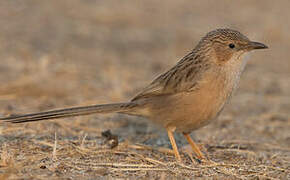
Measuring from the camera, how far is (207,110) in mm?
5668

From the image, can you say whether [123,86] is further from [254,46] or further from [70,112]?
[254,46]

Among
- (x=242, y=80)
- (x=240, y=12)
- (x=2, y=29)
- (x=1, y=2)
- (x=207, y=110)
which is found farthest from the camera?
(x=240, y=12)

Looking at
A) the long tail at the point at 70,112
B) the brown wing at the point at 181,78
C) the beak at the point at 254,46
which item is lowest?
the long tail at the point at 70,112

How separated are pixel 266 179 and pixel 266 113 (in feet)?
12.2

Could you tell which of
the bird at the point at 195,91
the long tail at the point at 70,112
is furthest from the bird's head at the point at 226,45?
the long tail at the point at 70,112

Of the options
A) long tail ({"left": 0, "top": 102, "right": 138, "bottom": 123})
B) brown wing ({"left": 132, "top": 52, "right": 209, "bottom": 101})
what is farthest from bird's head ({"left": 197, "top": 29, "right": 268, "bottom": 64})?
long tail ({"left": 0, "top": 102, "right": 138, "bottom": 123})

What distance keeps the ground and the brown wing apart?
29.8 inches

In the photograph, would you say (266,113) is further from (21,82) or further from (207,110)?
(21,82)

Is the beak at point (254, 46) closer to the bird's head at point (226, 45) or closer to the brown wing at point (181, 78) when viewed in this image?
the bird's head at point (226, 45)

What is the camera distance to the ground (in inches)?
206

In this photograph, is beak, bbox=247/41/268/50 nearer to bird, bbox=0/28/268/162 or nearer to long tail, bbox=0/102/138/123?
Answer: bird, bbox=0/28/268/162

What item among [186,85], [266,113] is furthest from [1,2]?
[186,85]

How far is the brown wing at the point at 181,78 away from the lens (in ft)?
19.3

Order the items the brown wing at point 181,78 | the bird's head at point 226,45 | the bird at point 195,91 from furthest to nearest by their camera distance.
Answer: the bird's head at point 226,45 < the brown wing at point 181,78 < the bird at point 195,91
